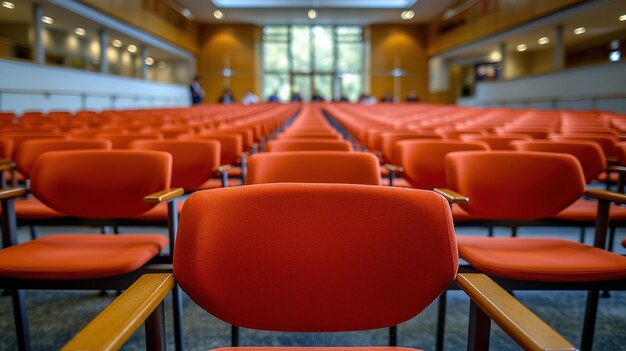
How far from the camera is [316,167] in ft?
6.13

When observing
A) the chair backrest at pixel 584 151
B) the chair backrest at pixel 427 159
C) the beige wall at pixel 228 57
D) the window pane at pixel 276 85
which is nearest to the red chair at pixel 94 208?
the chair backrest at pixel 427 159

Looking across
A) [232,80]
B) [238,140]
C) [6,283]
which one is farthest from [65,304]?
[232,80]

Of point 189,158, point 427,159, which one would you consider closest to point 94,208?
point 189,158

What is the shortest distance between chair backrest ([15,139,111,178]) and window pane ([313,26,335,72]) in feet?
78.5

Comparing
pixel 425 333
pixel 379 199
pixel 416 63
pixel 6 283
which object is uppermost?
pixel 416 63

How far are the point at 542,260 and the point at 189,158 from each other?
196 centimetres

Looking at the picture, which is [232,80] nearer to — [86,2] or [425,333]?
[86,2]

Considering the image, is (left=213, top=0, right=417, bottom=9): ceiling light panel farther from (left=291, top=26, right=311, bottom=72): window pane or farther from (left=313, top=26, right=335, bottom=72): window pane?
(left=291, top=26, right=311, bottom=72): window pane

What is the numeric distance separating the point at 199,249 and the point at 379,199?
40 centimetres

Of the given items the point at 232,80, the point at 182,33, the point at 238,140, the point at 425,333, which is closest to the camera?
the point at 425,333

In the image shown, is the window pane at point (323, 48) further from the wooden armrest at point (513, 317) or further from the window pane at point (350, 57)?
the wooden armrest at point (513, 317)

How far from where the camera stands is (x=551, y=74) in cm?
1285

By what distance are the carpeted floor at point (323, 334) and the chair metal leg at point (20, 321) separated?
0.43 ft

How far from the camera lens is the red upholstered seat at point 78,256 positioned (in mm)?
1478
